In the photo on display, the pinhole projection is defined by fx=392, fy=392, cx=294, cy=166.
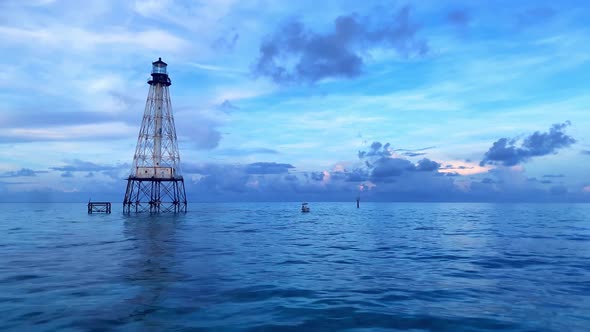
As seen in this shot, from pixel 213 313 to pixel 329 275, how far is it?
852 centimetres

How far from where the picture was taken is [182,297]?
16031 mm

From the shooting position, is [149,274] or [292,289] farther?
[149,274]

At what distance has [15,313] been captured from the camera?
13.8 m

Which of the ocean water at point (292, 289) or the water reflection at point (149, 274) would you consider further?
the water reflection at point (149, 274)

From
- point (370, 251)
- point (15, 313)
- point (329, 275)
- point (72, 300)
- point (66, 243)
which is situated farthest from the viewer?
point (66, 243)

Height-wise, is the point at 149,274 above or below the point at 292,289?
above

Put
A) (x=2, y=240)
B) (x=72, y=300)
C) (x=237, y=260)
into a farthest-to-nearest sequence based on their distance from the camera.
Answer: (x=2, y=240) < (x=237, y=260) < (x=72, y=300)

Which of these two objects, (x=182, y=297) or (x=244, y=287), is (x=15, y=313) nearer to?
(x=182, y=297)

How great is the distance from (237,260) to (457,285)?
13.6 meters

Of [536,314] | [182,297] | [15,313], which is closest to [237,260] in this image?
[182,297]

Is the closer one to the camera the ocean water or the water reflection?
the ocean water

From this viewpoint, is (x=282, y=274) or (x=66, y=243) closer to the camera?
(x=282, y=274)

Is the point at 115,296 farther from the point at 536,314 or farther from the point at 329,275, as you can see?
the point at 536,314

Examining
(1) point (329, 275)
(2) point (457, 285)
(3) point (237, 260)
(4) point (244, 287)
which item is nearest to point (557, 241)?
(2) point (457, 285)
